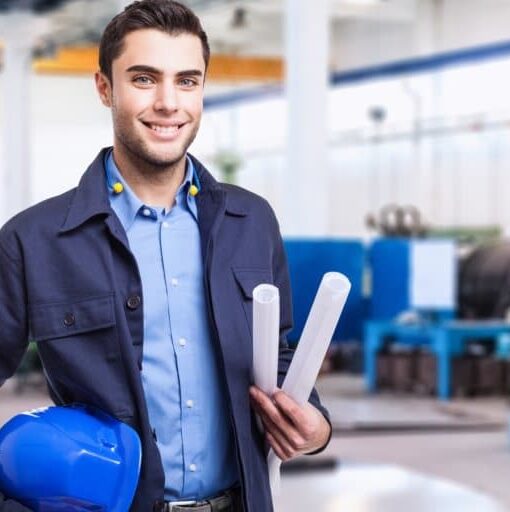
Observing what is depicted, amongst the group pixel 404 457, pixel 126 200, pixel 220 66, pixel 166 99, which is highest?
pixel 220 66

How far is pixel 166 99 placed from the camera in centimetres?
160

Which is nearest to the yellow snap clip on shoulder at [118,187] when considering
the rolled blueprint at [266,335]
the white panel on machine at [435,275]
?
the rolled blueprint at [266,335]

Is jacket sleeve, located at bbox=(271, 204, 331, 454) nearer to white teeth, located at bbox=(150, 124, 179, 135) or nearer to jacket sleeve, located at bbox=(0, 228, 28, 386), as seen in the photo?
white teeth, located at bbox=(150, 124, 179, 135)

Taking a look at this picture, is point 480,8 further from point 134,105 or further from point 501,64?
point 134,105

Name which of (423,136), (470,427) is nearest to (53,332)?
(470,427)

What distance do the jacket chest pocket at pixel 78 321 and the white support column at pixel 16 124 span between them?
1318 cm

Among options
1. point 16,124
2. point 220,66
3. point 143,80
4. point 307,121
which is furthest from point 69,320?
point 220,66

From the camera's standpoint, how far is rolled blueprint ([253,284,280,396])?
1.56 m

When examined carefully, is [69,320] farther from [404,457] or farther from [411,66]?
[411,66]

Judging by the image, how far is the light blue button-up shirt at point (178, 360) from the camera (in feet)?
5.31

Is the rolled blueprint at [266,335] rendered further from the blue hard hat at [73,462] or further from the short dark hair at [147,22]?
the short dark hair at [147,22]

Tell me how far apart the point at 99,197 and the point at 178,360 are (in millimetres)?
247

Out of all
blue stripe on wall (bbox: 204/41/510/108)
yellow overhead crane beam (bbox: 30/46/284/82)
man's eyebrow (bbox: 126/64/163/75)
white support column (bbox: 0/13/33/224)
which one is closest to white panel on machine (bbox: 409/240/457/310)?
blue stripe on wall (bbox: 204/41/510/108)

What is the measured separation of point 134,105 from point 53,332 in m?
0.32
